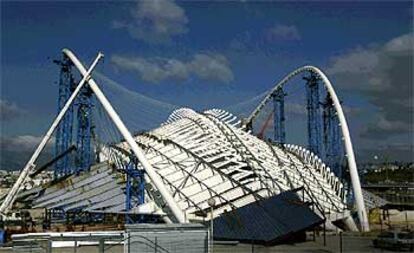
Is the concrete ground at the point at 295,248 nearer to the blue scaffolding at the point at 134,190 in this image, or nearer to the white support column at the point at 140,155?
the white support column at the point at 140,155

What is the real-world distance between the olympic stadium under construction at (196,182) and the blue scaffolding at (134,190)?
0.09 m

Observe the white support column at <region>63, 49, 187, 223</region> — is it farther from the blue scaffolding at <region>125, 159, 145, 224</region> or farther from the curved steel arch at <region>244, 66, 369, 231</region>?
the curved steel arch at <region>244, 66, 369, 231</region>

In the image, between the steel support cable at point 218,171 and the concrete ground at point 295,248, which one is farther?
the steel support cable at point 218,171

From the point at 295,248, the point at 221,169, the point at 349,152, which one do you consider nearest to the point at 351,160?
the point at 349,152

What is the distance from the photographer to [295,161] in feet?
197

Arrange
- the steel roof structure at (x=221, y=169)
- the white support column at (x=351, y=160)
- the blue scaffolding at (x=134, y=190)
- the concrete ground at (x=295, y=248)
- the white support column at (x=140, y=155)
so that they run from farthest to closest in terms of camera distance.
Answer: the white support column at (x=351, y=160), the blue scaffolding at (x=134, y=190), the steel roof structure at (x=221, y=169), the white support column at (x=140, y=155), the concrete ground at (x=295, y=248)

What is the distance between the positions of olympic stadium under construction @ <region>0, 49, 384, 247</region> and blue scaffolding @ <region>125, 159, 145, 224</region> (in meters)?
0.09

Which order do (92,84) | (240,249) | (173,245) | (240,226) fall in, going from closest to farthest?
(173,245), (240,249), (240,226), (92,84)

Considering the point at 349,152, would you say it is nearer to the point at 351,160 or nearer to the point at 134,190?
the point at 351,160

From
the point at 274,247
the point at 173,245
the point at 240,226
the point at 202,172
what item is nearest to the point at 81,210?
the point at 202,172

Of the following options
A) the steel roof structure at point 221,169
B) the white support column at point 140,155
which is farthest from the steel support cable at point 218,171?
the white support column at point 140,155

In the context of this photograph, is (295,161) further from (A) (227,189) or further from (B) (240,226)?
(B) (240,226)

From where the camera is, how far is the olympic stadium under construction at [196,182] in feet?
140

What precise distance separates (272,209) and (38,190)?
92.0 ft
